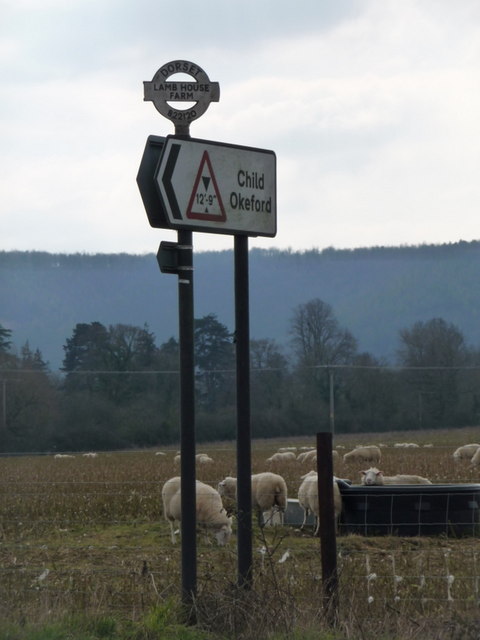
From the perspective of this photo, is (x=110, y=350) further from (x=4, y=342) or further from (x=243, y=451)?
(x=4, y=342)

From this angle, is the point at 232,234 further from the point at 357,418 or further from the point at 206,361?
the point at 206,361

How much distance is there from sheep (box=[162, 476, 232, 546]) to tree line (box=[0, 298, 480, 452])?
1.73 meters

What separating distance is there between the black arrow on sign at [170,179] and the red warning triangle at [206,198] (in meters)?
0.09

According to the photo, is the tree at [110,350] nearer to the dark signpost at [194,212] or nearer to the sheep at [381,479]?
the dark signpost at [194,212]

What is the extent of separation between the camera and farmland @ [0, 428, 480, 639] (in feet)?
22.2

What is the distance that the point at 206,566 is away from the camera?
8.12 metres

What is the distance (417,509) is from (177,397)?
15.0 ft

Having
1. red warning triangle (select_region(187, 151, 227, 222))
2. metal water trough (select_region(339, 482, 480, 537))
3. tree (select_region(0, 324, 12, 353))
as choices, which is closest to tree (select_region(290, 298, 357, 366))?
metal water trough (select_region(339, 482, 480, 537))

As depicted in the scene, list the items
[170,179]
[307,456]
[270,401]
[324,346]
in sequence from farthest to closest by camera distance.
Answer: [324,346]
[307,456]
[270,401]
[170,179]

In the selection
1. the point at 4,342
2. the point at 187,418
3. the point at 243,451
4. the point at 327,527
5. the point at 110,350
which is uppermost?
the point at 4,342

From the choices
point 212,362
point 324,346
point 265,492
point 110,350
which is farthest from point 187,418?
point 324,346

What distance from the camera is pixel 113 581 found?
9.22 meters

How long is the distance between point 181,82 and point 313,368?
543 centimetres

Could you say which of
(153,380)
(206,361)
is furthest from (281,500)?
(153,380)
